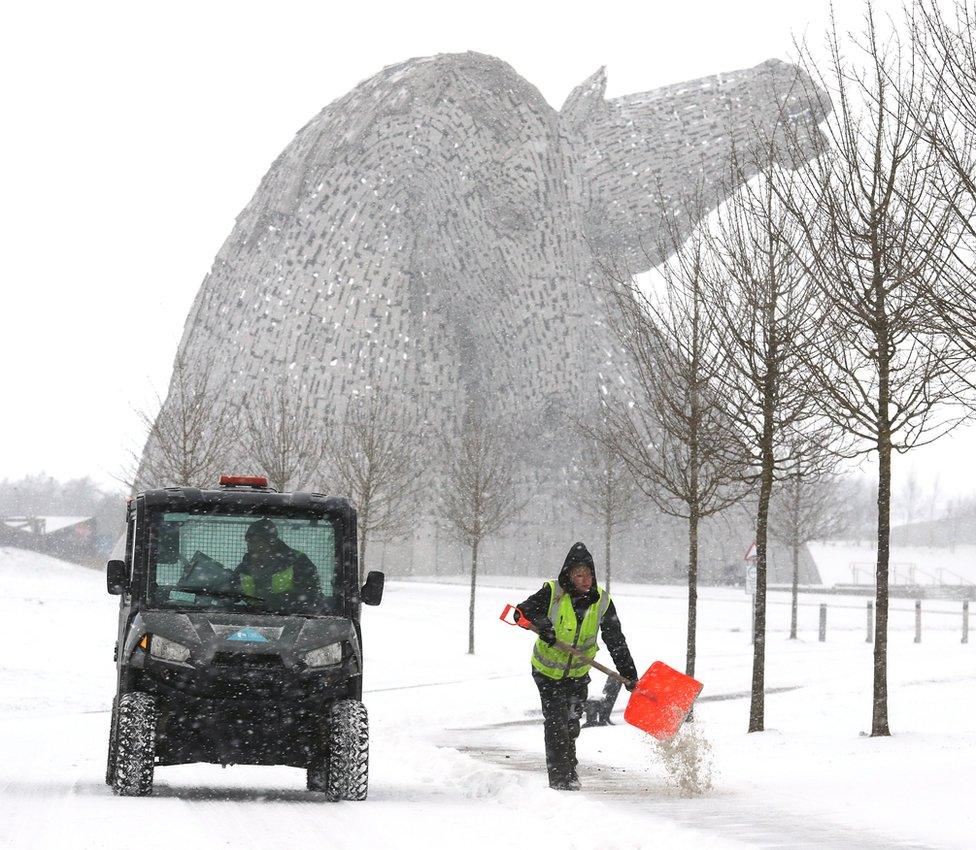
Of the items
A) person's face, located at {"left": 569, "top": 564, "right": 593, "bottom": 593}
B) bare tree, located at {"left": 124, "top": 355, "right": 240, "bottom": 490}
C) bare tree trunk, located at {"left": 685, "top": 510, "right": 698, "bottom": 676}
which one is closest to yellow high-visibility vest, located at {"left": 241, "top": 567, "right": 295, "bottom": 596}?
person's face, located at {"left": 569, "top": 564, "right": 593, "bottom": 593}

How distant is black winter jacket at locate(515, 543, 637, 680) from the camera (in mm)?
9953

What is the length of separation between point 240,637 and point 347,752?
3.17 ft

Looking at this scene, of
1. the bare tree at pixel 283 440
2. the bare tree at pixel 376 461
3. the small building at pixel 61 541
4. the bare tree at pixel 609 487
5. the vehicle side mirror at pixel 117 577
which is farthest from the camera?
the small building at pixel 61 541

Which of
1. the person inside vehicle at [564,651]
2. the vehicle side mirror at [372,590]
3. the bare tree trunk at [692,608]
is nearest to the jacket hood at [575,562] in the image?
the person inside vehicle at [564,651]

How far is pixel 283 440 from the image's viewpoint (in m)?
Result: 40.1

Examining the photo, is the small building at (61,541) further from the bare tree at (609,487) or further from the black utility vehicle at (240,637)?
the black utility vehicle at (240,637)

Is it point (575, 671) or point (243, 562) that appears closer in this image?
point (243, 562)

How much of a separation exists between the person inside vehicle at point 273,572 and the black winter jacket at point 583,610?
1.38 metres

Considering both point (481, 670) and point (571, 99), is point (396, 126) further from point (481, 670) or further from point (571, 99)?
point (481, 670)

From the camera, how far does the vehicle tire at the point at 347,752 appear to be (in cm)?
934

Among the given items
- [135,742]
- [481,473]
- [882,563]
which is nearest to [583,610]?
[135,742]

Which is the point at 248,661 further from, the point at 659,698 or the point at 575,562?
the point at 659,698

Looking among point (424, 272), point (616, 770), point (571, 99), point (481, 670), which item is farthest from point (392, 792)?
point (571, 99)

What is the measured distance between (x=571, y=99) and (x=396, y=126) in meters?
8.83
